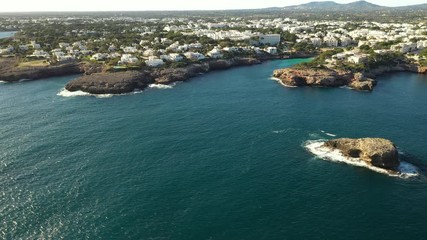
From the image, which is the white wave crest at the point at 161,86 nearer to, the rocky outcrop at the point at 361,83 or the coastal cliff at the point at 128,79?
the coastal cliff at the point at 128,79

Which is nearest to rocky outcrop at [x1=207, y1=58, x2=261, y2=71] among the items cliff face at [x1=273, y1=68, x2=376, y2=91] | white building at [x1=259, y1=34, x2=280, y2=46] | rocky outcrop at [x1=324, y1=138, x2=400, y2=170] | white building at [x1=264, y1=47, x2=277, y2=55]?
white building at [x1=264, y1=47, x2=277, y2=55]

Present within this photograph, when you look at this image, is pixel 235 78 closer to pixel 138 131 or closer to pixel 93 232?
pixel 138 131

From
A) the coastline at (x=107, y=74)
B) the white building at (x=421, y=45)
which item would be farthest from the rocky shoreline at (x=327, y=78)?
the white building at (x=421, y=45)

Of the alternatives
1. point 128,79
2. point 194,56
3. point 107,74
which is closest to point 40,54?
point 107,74

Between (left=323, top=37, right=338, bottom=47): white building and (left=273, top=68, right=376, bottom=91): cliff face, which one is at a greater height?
(left=323, top=37, right=338, bottom=47): white building

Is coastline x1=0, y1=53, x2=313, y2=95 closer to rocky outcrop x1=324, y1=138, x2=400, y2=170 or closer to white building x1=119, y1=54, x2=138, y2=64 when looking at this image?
white building x1=119, y1=54, x2=138, y2=64

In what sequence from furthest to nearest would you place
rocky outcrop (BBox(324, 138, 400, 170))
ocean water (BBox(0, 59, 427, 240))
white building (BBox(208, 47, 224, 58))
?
1. white building (BBox(208, 47, 224, 58))
2. rocky outcrop (BBox(324, 138, 400, 170))
3. ocean water (BBox(0, 59, 427, 240))

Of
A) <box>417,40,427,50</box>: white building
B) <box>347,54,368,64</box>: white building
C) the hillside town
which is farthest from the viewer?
<box>417,40,427,50</box>: white building

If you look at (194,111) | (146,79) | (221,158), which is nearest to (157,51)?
(146,79)
